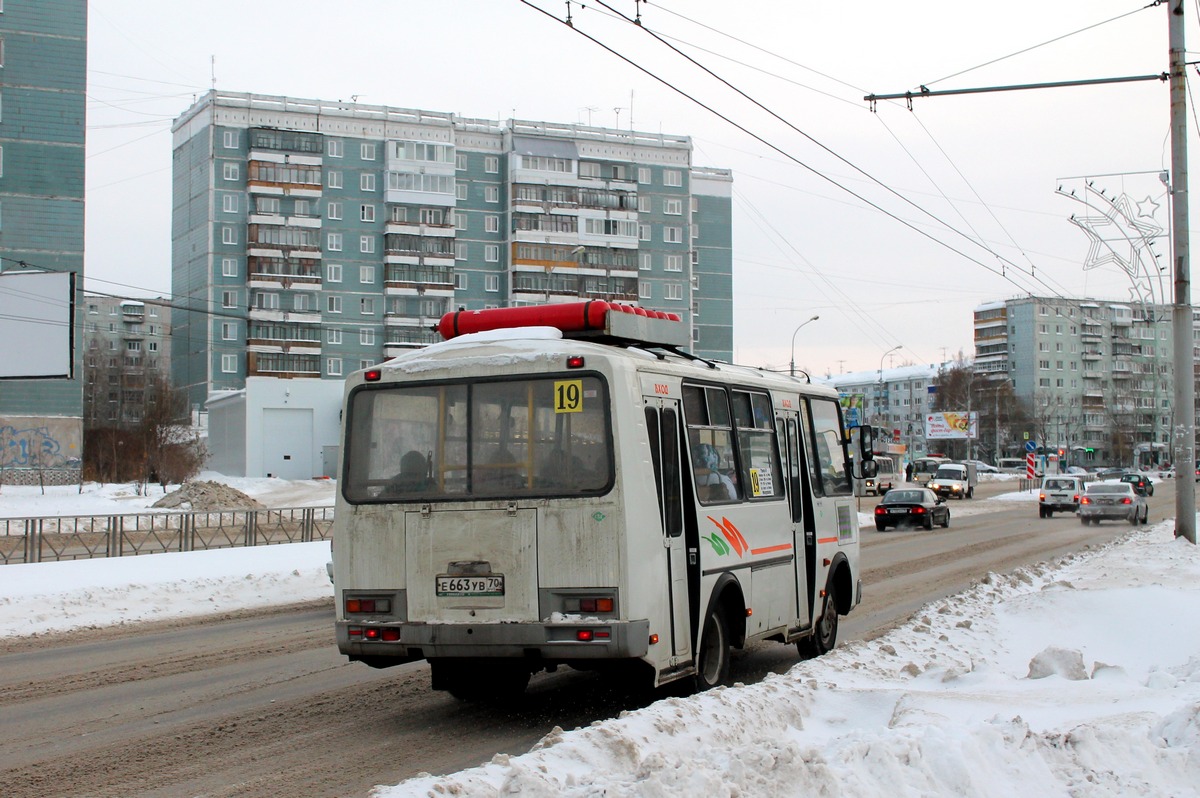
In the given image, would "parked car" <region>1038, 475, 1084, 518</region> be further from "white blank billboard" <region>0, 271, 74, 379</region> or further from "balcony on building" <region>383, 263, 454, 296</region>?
"balcony on building" <region>383, 263, 454, 296</region>

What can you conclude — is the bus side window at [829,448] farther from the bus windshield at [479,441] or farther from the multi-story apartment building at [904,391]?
the multi-story apartment building at [904,391]

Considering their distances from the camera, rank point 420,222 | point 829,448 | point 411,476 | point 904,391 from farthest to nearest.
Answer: point 904,391, point 420,222, point 829,448, point 411,476

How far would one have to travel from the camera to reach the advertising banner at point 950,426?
109262 millimetres

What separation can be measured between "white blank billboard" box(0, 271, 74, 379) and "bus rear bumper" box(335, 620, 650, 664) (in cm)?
3302

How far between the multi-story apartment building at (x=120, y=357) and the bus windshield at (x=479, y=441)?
292ft

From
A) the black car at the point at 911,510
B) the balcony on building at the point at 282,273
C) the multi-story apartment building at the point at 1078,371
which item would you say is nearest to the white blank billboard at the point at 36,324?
the black car at the point at 911,510

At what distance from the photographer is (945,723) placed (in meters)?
6.88

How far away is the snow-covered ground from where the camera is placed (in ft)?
18.9

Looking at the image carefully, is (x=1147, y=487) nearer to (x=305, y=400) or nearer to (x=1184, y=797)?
(x=305, y=400)

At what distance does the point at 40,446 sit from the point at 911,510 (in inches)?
1573

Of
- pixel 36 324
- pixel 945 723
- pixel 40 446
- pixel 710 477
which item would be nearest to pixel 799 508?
pixel 710 477

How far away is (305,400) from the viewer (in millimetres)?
69188

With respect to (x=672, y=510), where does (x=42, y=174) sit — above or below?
above

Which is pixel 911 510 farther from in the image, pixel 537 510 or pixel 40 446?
pixel 40 446
